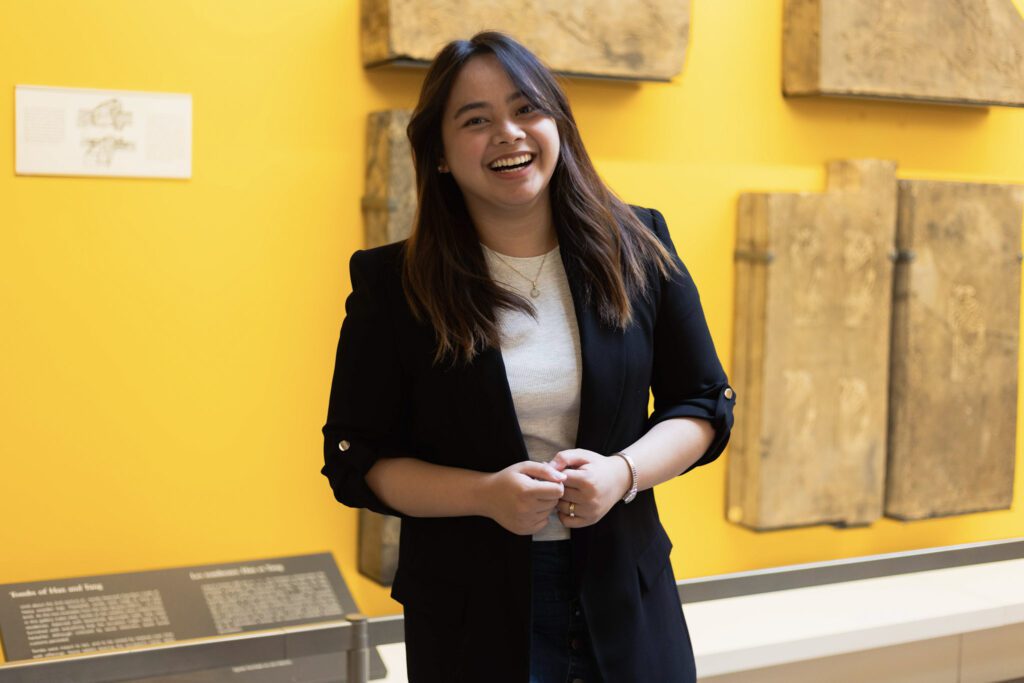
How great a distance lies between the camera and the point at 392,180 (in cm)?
337

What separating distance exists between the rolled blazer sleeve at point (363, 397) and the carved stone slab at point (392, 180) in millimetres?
1500

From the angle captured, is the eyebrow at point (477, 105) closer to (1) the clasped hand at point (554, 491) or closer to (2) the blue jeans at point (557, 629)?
(1) the clasped hand at point (554, 491)

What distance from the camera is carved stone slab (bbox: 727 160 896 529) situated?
4027mm

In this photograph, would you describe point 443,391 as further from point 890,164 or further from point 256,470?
point 890,164

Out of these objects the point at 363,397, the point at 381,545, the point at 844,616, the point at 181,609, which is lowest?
the point at 844,616

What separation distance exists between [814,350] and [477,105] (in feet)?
8.17

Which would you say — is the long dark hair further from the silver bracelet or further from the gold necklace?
the silver bracelet

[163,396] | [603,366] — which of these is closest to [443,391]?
[603,366]

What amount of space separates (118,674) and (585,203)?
4.47 feet

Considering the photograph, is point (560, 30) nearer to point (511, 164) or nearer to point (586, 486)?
point (511, 164)

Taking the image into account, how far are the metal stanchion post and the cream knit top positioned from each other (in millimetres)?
875

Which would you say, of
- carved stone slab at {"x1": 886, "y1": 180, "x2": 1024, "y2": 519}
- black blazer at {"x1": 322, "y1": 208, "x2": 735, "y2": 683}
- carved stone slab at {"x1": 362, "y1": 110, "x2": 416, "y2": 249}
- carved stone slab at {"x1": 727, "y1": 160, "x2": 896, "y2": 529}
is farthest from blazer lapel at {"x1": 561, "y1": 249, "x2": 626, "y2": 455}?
carved stone slab at {"x1": 886, "y1": 180, "x2": 1024, "y2": 519}

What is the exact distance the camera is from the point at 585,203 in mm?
1949

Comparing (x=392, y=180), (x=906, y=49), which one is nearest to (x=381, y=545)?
(x=392, y=180)
